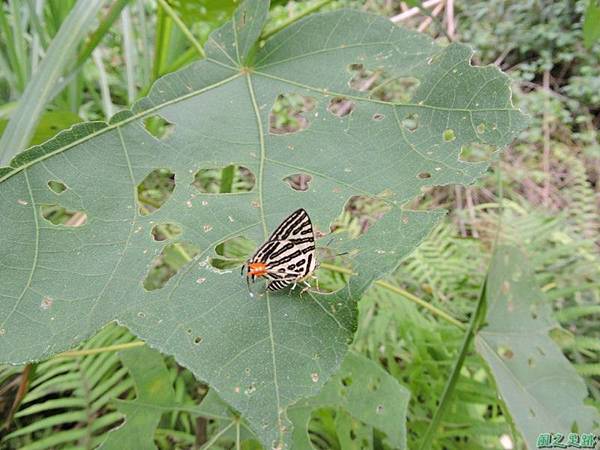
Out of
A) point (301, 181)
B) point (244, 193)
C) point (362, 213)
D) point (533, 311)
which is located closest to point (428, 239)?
point (362, 213)

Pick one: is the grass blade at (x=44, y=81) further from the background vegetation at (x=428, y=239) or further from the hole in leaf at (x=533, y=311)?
the hole in leaf at (x=533, y=311)

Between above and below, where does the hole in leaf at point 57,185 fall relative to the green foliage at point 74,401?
above

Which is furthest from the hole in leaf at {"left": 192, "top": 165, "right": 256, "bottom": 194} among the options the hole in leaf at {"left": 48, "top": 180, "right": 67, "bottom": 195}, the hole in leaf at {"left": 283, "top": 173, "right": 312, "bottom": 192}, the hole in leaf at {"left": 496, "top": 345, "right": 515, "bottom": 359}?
the hole in leaf at {"left": 496, "top": 345, "right": 515, "bottom": 359}

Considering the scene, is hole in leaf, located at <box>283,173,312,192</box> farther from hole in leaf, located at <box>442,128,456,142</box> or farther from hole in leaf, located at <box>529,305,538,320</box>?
hole in leaf, located at <box>529,305,538,320</box>

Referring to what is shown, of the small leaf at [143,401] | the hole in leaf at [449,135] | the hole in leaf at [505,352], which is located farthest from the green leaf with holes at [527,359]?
the small leaf at [143,401]

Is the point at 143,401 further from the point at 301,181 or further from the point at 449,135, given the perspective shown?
the point at 301,181
